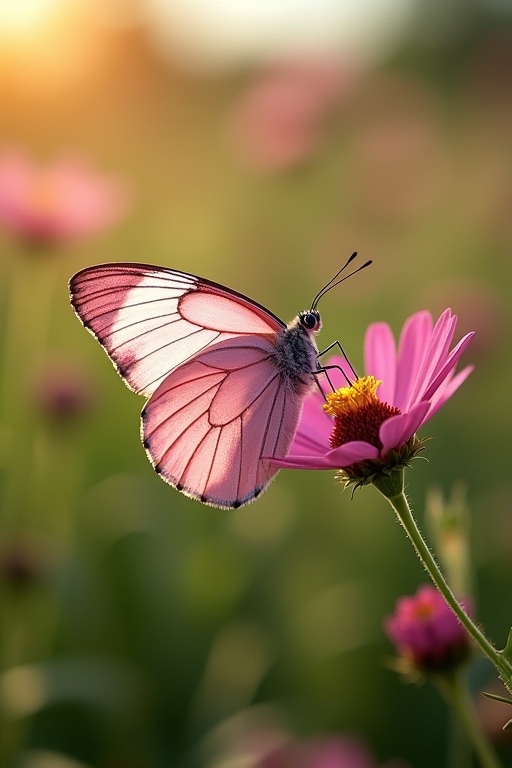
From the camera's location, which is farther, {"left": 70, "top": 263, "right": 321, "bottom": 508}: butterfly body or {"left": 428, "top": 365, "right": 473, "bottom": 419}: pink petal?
{"left": 70, "top": 263, "right": 321, "bottom": 508}: butterfly body

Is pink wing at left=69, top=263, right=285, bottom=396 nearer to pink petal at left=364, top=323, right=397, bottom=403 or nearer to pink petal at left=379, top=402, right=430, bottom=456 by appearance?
pink petal at left=364, top=323, right=397, bottom=403

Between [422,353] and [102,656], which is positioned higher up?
[422,353]

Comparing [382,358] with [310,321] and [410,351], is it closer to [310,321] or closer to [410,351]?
[410,351]

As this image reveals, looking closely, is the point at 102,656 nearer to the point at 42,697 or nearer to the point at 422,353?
the point at 42,697

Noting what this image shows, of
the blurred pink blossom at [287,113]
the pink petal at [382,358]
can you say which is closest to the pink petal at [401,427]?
the pink petal at [382,358]

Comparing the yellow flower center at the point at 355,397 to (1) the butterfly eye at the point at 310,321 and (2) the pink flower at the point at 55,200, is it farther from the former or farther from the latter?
(2) the pink flower at the point at 55,200

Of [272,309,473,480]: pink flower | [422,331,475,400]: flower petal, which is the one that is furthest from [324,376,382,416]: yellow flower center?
[422,331,475,400]: flower petal

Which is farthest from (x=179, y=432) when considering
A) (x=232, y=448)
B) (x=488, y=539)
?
(x=488, y=539)
